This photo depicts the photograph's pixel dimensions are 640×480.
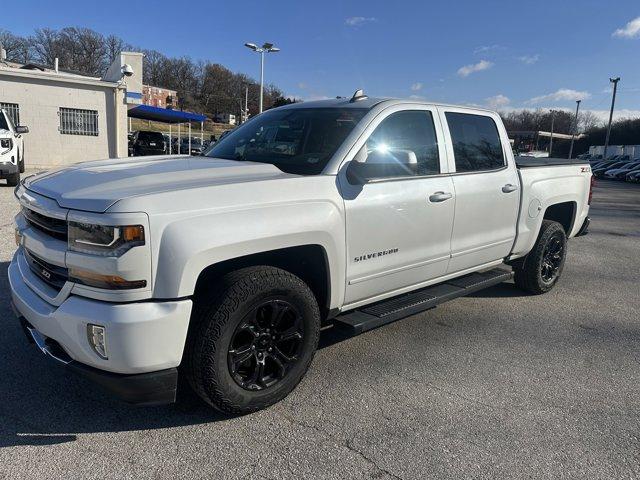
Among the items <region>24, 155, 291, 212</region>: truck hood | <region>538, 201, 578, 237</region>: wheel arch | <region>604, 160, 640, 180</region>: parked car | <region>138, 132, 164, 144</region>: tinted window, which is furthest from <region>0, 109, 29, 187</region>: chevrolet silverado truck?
<region>604, 160, 640, 180</region>: parked car

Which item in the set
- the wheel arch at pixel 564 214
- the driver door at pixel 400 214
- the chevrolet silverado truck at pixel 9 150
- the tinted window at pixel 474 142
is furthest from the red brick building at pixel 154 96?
the driver door at pixel 400 214

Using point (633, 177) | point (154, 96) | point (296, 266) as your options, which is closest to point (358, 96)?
point (296, 266)

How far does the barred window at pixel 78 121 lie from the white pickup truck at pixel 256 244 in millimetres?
18867

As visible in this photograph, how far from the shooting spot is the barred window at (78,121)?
2016cm

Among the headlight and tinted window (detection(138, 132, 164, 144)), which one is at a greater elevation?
tinted window (detection(138, 132, 164, 144))

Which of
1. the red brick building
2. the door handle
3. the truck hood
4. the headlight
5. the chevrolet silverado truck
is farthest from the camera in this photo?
the red brick building

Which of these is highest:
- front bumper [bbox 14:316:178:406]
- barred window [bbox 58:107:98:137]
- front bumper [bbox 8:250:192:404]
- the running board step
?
barred window [bbox 58:107:98:137]

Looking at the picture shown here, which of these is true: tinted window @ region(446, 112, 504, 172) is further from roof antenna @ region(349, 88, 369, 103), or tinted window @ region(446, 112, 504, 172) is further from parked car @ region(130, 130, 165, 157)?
parked car @ region(130, 130, 165, 157)

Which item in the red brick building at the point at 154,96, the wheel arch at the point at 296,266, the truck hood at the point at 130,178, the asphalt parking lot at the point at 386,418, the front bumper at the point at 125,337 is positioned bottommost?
the asphalt parking lot at the point at 386,418

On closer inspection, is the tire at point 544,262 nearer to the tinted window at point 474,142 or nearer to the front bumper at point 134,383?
the tinted window at point 474,142

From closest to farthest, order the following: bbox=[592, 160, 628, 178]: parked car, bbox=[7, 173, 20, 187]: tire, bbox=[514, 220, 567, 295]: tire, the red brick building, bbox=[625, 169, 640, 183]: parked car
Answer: bbox=[514, 220, 567, 295]: tire
bbox=[7, 173, 20, 187]: tire
bbox=[625, 169, 640, 183]: parked car
bbox=[592, 160, 628, 178]: parked car
the red brick building

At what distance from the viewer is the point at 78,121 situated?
20.5 m

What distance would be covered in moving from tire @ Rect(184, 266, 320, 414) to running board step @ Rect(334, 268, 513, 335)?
351 mm

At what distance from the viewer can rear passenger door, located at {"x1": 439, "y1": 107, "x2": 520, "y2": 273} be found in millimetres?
3986
